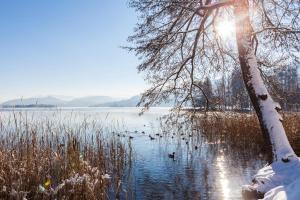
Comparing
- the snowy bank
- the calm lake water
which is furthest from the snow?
the calm lake water

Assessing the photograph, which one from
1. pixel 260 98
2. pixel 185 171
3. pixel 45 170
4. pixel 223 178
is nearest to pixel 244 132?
pixel 185 171

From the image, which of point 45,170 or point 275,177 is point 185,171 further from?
point 45,170

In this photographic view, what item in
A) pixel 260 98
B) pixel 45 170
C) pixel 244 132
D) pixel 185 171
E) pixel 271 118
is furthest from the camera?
pixel 244 132

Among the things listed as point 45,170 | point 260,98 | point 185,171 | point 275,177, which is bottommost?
point 185,171

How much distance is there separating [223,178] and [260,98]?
128 inches

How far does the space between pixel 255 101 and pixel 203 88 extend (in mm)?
3301

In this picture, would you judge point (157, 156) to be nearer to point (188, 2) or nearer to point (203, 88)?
point (203, 88)

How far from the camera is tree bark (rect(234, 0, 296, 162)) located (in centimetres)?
698

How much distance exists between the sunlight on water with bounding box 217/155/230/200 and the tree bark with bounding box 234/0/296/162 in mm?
1403

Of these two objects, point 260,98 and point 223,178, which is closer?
point 260,98

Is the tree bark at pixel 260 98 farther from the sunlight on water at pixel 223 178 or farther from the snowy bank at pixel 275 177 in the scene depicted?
the sunlight on water at pixel 223 178

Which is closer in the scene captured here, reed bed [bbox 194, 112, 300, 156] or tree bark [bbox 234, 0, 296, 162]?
tree bark [bbox 234, 0, 296, 162]

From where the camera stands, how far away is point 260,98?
7.37 m

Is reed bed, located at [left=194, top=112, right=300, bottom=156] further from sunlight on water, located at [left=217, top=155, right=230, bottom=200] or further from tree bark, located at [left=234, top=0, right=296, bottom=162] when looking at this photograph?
tree bark, located at [left=234, top=0, right=296, bottom=162]
